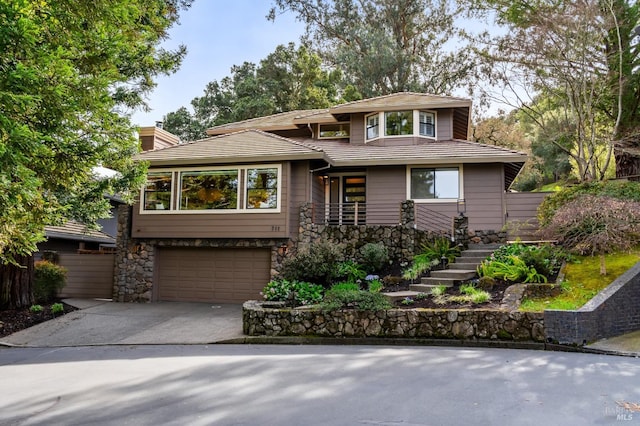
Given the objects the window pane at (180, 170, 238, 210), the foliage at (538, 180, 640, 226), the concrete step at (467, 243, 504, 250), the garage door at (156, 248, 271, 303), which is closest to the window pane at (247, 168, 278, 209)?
the window pane at (180, 170, 238, 210)

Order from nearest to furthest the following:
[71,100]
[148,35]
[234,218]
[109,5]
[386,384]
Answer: [386,384]
[71,100]
[109,5]
[148,35]
[234,218]

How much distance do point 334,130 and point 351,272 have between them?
28.5ft

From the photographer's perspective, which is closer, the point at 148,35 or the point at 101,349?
the point at 101,349

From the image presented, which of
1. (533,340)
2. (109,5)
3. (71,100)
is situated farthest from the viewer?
(533,340)

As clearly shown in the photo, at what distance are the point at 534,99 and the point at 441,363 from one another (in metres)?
15.3

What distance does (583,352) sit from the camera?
7598 millimetres

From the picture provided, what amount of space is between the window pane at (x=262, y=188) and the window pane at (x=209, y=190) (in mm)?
457

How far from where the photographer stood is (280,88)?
30844mm

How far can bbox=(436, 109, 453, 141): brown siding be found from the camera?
17297 mm

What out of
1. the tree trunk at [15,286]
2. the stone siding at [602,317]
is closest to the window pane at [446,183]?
the stone siding at [602,317]

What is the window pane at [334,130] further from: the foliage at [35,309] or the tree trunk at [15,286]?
the foliage at [35,309]

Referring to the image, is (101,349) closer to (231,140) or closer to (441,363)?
(441,363)

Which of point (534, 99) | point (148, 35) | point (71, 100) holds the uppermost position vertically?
point (534, 99)

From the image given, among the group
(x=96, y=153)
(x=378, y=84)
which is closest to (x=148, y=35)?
(x=96, y=153)
